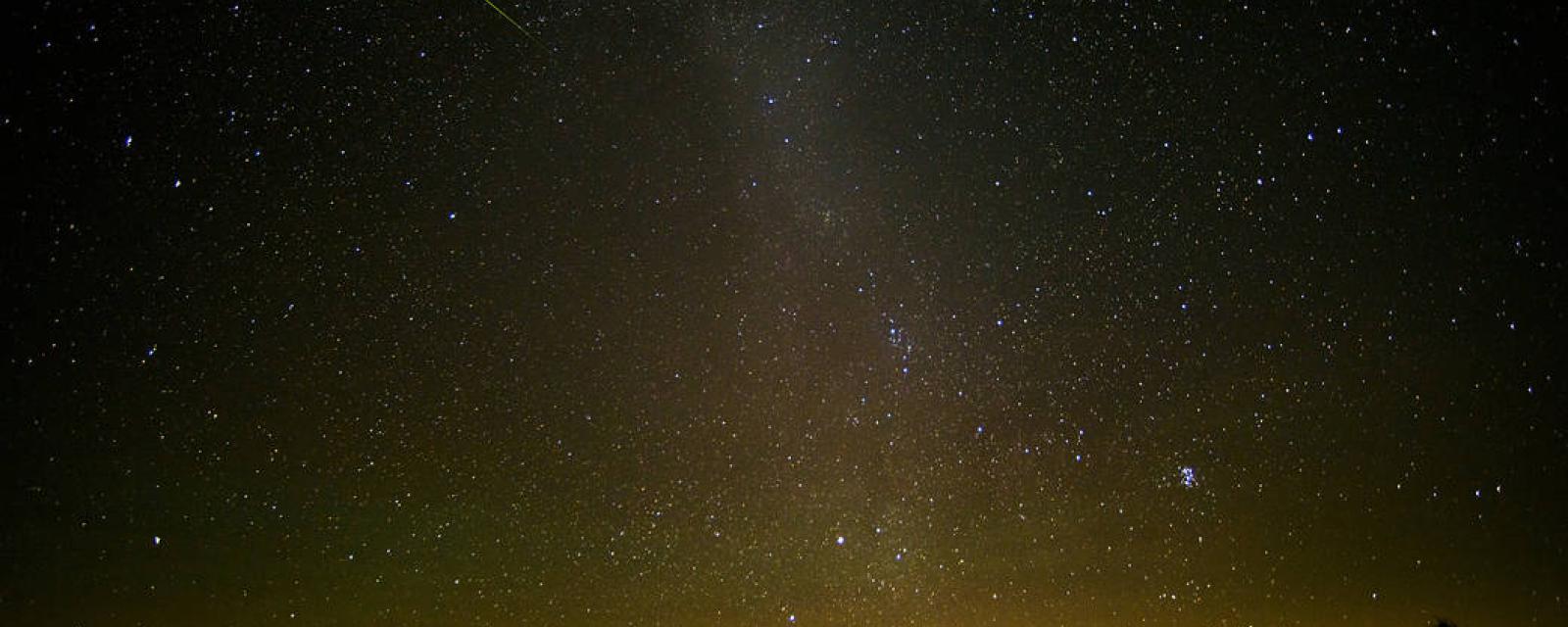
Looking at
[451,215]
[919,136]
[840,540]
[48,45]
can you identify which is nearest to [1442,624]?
[840,540]

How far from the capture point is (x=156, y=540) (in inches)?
170

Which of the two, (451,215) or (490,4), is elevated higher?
(490,4)

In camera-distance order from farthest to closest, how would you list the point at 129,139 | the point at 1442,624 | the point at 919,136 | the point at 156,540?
1. the point at 1442,624
2. the point at 156,540
3. the point at 919,136
4. the point at 129,139

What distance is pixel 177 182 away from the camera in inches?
132

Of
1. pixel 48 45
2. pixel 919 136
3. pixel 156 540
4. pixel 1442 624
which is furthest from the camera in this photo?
pixel 1442 624

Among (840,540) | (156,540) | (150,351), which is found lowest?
(840,540)

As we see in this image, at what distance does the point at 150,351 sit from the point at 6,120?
1121mm

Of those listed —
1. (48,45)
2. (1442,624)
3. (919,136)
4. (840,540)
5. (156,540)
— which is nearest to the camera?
(48,45)

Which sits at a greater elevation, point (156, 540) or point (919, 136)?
point (919, 136)

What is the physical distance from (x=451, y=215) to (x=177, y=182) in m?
1.02

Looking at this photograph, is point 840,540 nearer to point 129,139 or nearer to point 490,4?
point 490,4

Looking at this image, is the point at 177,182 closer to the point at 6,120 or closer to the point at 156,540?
the point at 6,120

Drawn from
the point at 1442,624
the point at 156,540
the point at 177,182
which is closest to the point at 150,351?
the point at 177,182

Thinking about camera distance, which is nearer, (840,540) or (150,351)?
(150,351)
